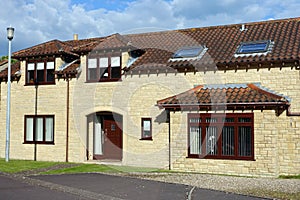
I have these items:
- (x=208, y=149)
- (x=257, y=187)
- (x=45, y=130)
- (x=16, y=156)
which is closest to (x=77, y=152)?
(x=45, y=130)

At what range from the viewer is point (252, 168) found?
15.2 meters

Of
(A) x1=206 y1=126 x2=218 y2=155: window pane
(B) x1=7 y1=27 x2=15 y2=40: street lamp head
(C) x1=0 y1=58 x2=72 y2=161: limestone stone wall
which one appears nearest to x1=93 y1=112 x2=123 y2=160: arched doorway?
(C) x1=0 y1=58 x2=72 y2=161: limestone stone wall

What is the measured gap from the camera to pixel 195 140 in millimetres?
16516

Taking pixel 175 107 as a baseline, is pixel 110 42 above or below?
above

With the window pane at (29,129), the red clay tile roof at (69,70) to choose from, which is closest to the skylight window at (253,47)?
the red clay tile roof at (69,70)

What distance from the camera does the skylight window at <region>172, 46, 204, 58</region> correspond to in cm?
1864

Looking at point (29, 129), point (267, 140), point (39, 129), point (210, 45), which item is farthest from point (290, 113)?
point (29, 129)

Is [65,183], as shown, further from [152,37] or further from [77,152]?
→ [152,37]

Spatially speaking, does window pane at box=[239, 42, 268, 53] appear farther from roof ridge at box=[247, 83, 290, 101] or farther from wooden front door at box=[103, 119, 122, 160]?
wooden front door at box=[103, 119, 122, 160]

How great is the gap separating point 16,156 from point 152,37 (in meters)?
10.7

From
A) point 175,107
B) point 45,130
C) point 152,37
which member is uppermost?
point 152,37

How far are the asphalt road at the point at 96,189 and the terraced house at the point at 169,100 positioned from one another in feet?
12.8

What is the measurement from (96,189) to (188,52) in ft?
A: 31.1

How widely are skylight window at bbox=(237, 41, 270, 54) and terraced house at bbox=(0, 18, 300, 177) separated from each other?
0.17 feet
